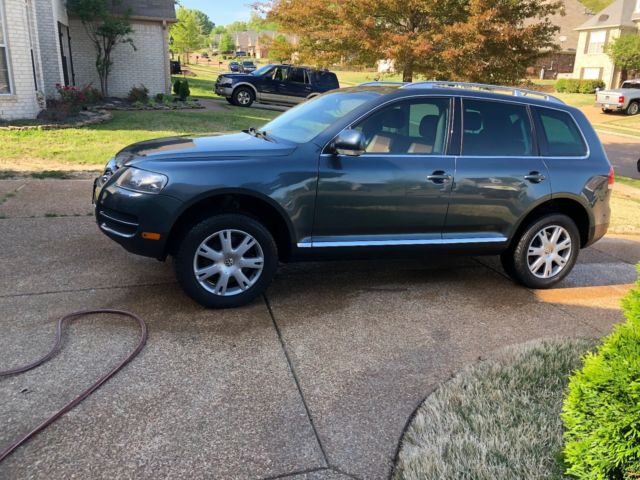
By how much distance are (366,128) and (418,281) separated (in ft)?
5.55

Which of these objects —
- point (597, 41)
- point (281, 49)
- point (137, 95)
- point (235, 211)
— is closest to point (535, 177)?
point (235, 211)

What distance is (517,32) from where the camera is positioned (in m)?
13.4

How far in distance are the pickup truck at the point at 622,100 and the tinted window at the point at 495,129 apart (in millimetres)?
29324

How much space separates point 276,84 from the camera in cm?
2162

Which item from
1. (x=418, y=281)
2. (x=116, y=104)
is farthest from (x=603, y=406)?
(x=116, y=104)

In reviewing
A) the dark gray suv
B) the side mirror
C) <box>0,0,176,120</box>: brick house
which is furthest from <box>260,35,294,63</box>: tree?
the side mirror

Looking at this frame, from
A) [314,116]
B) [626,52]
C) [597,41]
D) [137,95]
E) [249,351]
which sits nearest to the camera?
[249,351]

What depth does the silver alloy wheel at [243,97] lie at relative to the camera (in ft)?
69.8

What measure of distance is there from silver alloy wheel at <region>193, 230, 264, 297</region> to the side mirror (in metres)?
1.01

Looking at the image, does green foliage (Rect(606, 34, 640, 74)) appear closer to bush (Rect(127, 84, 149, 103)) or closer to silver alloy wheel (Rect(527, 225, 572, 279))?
bush (Rect(127, 84, 149, 103))

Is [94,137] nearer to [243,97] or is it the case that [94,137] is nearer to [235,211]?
[235,211]

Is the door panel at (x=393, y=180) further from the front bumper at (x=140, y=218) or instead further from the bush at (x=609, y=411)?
the bush at (x=609, y=411)

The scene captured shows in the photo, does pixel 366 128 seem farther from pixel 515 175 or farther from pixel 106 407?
pixel 106 407

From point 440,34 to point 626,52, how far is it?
3281 centimetres
